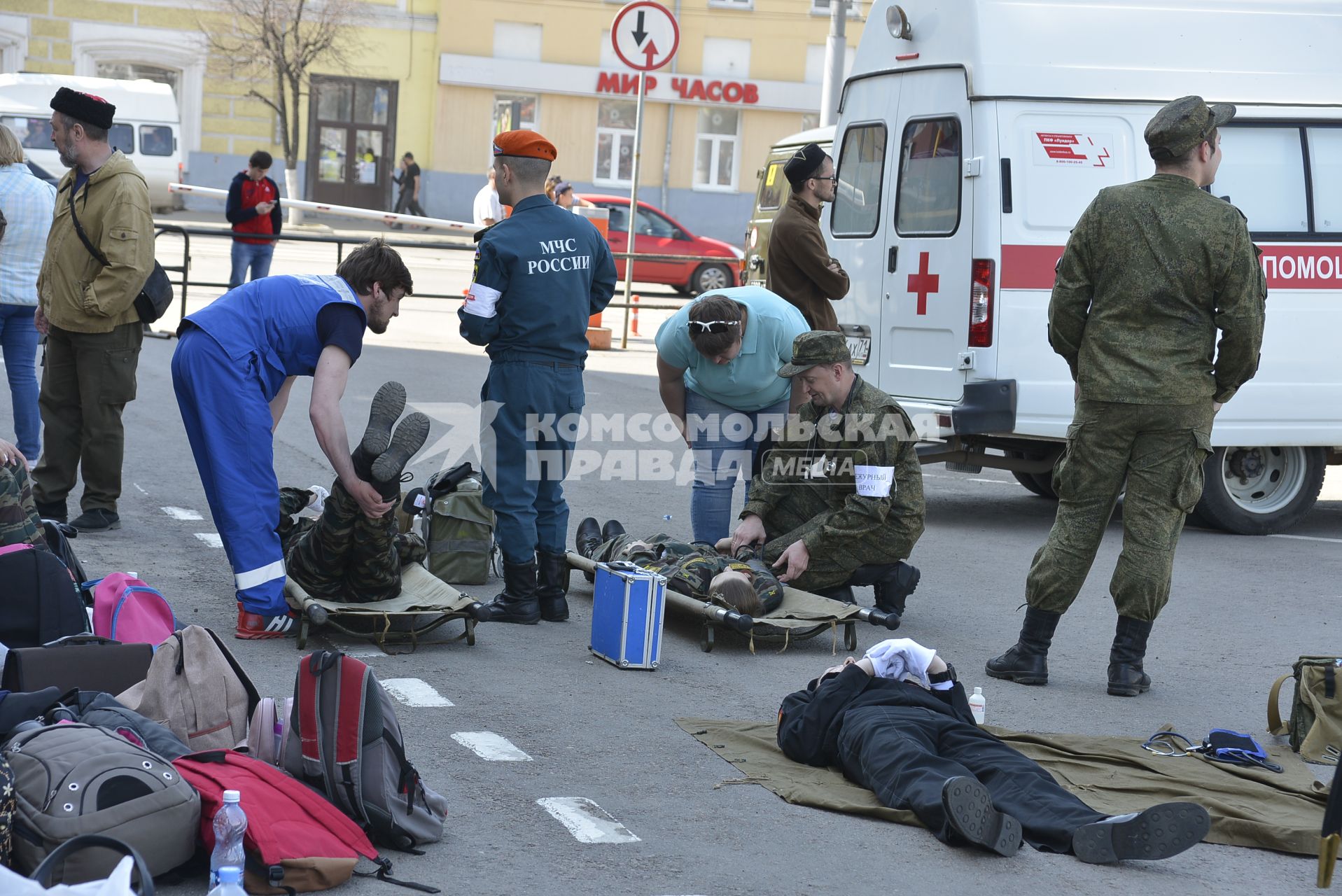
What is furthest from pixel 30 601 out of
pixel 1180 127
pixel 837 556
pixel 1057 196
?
pixel 1057 196

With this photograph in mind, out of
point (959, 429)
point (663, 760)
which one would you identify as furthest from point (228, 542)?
point (959, 429)

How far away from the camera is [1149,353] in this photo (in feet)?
19.4

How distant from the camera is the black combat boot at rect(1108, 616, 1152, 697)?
6.05 metres

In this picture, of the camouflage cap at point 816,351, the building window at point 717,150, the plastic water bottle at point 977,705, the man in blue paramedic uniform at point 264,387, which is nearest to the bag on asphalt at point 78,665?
the man in blue paramedic uniform at point 264,387

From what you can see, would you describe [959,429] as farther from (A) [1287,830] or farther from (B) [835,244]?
(A) [1287,830]

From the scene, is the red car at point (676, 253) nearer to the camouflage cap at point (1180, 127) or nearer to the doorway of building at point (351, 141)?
the doorway of building at point (351, 141)

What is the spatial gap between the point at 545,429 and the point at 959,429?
3319mm

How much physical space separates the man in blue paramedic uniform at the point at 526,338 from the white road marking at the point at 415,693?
0.87 m

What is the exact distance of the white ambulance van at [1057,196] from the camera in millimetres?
9023

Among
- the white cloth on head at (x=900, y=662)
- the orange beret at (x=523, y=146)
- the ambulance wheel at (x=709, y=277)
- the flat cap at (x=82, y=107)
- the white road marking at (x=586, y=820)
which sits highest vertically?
the flat cap at (x=82, y=107)

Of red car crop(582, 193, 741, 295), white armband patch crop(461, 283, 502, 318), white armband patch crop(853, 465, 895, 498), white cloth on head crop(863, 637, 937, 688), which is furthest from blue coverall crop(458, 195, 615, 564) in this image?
red car crop(582, 193, 741, 295)

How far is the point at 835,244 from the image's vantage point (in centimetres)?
1026

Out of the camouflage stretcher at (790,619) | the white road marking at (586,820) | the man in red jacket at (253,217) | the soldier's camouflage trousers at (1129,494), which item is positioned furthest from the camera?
the man in red jacket at (253,217)

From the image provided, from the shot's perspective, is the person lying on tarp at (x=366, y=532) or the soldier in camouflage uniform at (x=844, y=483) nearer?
the person lying on tarp at (x=366, y=532)
